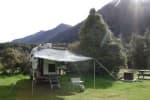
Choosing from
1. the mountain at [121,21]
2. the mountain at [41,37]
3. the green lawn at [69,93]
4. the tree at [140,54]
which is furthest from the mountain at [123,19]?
the green lawn at [69,93]

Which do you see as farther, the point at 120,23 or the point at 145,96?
the point at 120,23

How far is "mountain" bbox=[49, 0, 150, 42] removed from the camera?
64400 mm

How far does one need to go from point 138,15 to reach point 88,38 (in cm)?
4781

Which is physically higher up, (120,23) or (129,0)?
(129,0)

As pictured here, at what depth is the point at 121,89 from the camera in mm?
18109

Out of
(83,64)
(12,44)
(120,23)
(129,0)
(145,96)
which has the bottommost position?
(145,96)

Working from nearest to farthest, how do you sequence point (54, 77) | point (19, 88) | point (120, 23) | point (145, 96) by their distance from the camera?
point (145, 96) < point (19, 88) < point (54, 77) < point (120, 23)

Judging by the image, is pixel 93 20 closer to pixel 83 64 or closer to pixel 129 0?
pixel 83 64

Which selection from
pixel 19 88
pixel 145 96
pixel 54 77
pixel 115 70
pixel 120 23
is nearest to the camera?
pixel 145 96

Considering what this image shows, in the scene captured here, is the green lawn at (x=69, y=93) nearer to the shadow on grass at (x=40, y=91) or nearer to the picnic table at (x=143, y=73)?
the shadow on grass at (x=40, y=91)

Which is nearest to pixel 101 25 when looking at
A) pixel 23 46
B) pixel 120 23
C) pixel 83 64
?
pixel 83 64

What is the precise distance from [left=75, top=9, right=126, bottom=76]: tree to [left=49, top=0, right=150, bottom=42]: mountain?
121 ft

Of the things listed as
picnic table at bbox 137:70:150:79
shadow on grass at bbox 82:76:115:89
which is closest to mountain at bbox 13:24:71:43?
picnic table at bbox 137:70:150:79

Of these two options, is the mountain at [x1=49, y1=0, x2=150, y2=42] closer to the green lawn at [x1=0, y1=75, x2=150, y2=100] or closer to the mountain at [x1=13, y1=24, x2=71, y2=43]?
the mountain at [x1=13, y1=24, x2=71, y2=43]
